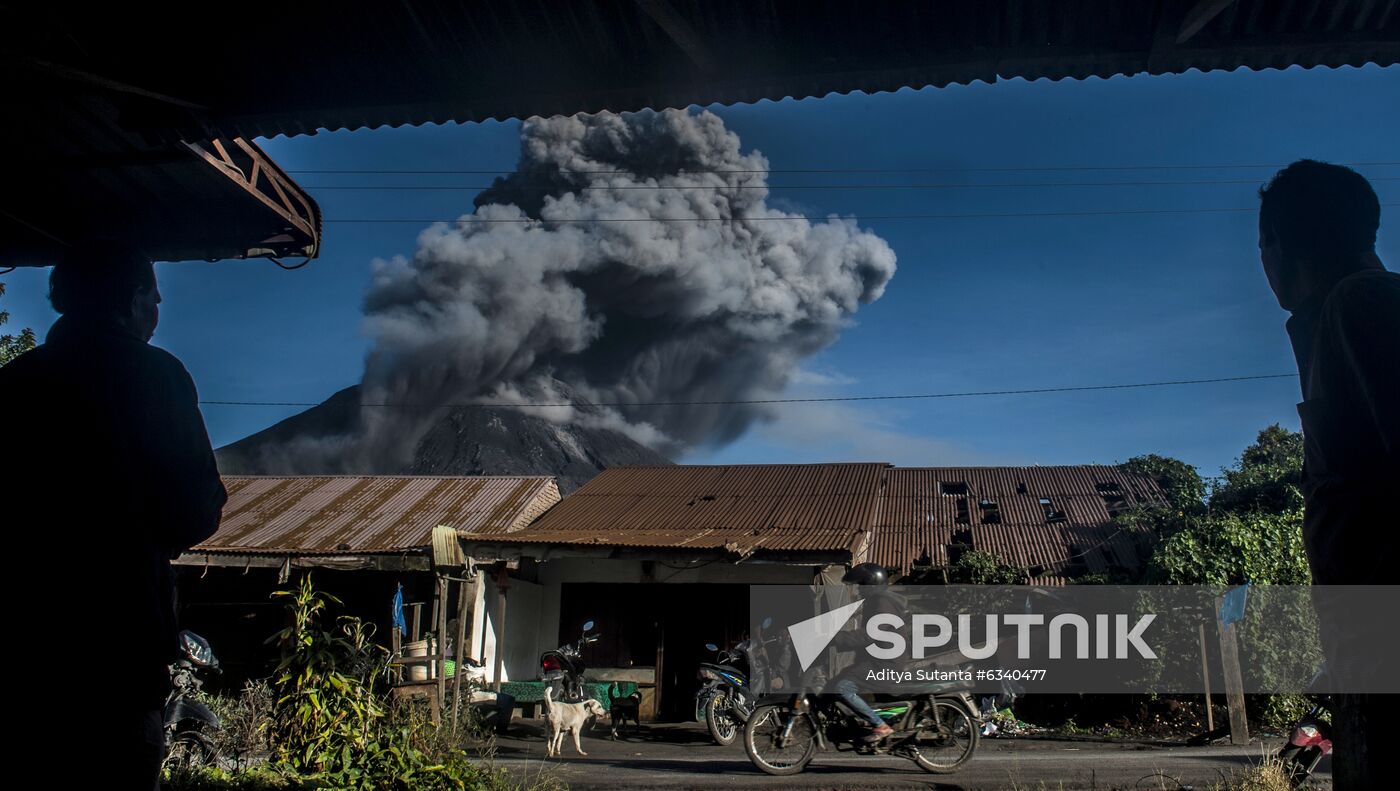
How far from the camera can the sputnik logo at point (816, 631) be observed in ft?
40.5

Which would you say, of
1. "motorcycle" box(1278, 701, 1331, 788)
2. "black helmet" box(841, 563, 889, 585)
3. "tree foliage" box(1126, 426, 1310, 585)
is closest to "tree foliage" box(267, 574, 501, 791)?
"motorcycle" box(1278, 701, 1331, 788)

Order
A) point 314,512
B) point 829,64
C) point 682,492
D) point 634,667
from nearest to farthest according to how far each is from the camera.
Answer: point 829,64 < point 634,667 < point 314,512 < point 682,492

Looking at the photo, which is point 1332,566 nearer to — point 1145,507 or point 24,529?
point 24,529

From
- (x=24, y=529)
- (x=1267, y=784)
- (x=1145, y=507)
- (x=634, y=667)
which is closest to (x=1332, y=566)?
(x=24, y=529)

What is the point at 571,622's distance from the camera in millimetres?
15883

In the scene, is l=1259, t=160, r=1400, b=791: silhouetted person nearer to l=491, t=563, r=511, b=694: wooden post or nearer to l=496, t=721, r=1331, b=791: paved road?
l=496, t=721, r=1331, b=791: paved road

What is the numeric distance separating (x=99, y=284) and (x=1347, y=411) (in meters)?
2.44

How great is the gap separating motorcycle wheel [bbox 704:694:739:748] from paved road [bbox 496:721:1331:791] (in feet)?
0.51

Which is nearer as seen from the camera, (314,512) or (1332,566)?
(1332,566)

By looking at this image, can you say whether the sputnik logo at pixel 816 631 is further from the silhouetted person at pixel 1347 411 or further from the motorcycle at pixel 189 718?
the silhouetted person at pixel 1347 411

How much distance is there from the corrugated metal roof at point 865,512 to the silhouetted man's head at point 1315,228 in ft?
38.1

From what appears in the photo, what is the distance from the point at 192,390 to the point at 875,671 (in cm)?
1195

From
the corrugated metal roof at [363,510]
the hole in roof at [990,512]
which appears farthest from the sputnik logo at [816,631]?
the hole in roof at [990,512]

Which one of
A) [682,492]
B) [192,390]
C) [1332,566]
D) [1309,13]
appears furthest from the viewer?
[682,492]
